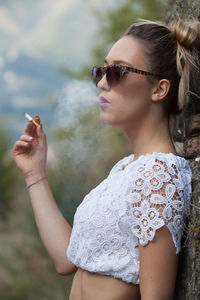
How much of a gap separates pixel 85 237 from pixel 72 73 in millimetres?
4942

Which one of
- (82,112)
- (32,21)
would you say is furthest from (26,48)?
(82,112)

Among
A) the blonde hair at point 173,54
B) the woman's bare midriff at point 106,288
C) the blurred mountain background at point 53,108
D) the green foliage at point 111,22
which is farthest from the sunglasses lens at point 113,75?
the green foliage at point 111,22

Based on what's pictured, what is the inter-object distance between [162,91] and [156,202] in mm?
453

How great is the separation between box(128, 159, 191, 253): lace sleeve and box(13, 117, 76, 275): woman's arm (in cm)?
57

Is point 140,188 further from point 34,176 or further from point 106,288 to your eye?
point 34,176

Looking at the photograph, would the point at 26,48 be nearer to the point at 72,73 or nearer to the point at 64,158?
the point at 72,73

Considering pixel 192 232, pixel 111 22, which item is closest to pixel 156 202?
pixel 192 232

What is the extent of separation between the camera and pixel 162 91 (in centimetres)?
165

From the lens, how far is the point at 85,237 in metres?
1.60

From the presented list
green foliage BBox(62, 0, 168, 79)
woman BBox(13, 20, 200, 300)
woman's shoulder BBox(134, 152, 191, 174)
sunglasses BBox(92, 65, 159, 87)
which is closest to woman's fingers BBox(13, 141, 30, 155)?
woman BBox(13, 20, 200, 300)

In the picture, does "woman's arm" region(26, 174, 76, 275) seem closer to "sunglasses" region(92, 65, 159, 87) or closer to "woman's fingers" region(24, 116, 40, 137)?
"woman's fingers" region(24, 116, 40, 137)

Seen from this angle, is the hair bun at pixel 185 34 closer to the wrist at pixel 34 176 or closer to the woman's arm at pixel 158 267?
the woman's arm at pixel 158 267

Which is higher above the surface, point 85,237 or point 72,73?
point 72,73

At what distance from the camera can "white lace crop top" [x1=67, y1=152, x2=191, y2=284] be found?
1.43 metres
